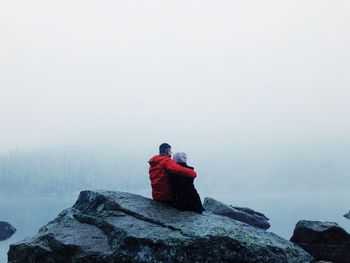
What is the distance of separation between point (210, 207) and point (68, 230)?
2525 centimetres

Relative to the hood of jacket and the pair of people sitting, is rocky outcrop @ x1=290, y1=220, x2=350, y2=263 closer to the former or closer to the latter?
the pair of people sitting

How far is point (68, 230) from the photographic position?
51.8 ft

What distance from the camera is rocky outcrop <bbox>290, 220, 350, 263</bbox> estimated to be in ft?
83.9

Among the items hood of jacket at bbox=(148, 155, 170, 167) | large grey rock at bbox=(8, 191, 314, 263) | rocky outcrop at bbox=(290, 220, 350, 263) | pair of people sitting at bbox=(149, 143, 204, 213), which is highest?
hood of jacket at bbox=(148, 155, 170, 167)

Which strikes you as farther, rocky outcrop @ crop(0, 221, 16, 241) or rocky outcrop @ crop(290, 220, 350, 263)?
rocky outcrop @ crop(0, 221, 16, 241)

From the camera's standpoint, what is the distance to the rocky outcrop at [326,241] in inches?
1007

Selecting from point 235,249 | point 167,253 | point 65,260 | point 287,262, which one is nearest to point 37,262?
point 65,260

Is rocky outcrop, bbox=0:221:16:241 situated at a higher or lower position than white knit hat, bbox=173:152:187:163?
lower

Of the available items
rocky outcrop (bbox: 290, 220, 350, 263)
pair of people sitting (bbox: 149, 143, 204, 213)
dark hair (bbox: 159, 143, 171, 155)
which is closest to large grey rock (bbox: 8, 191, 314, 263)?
pair of people sitting (bbox: 149, 143, 204, 213)

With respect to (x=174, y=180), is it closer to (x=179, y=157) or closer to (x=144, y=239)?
(x=179, y=157)

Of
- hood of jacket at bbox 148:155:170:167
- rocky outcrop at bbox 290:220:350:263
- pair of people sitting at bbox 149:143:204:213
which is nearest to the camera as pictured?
pair of people sitting at bbox 149:143:204:213

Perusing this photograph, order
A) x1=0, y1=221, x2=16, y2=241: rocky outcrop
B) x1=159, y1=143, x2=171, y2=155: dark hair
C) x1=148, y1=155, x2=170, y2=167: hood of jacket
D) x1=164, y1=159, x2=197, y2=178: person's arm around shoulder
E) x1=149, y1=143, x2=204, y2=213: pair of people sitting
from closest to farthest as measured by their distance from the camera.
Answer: x1=164, y1=159, x2=197, y2=178: person's arm around shoulder
x1=149, y1=143, x2=204, y2=213: pair of people sitting
x1=148, y1=155, x2=170, y2=167: hood of jacket
x1=159, y1=143, x2=171, y2=155: dark hair
x1=0, y1=221, x2=16, y2=241: rocky outcrop

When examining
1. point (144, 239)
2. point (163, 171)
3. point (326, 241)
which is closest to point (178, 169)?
point (163, 171)

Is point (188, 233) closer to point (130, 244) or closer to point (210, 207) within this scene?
point (130, 244)
